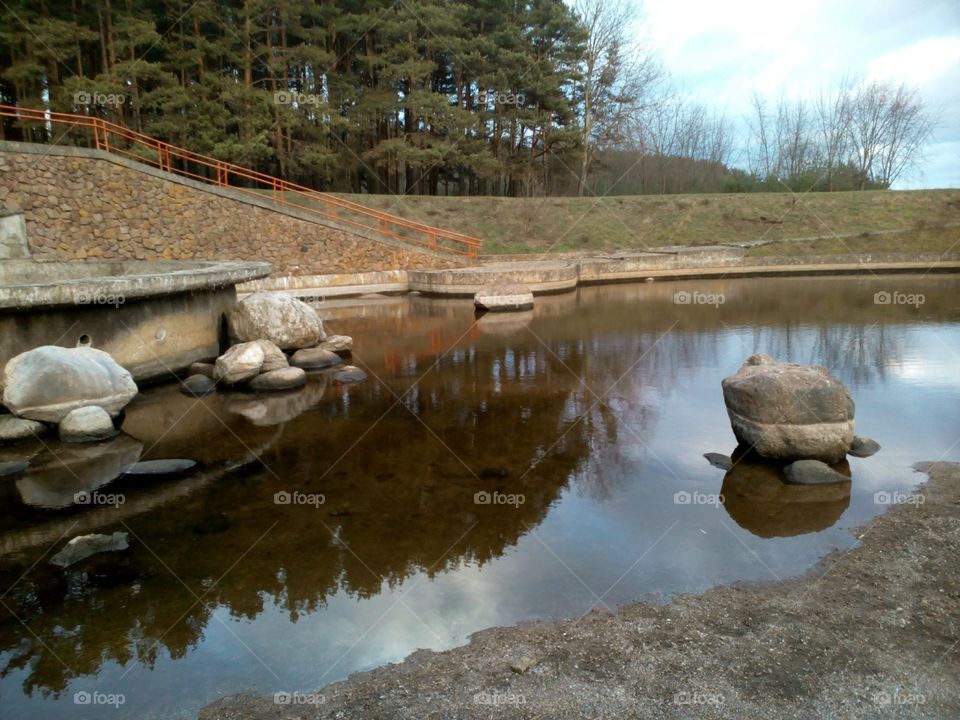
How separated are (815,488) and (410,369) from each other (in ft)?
22.1

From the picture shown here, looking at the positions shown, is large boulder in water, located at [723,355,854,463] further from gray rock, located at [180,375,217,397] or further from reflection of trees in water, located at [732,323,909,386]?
gray rock, located at [180,375,217,397]

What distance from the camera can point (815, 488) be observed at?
5.98m

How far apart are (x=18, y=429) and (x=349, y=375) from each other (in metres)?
4.51

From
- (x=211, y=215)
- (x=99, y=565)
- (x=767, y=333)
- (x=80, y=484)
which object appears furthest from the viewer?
(x=211, y=215)

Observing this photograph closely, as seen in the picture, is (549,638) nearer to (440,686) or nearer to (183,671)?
(440,686)

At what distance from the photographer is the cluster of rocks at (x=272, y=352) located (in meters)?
10.1

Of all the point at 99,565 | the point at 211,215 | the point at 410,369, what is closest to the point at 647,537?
the point at 99,565

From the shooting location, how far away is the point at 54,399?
7887mm

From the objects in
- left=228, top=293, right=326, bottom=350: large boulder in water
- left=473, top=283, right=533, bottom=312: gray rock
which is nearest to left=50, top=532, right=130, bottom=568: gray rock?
left=228, top=293, right=326, bottom=350: large boulder in water
